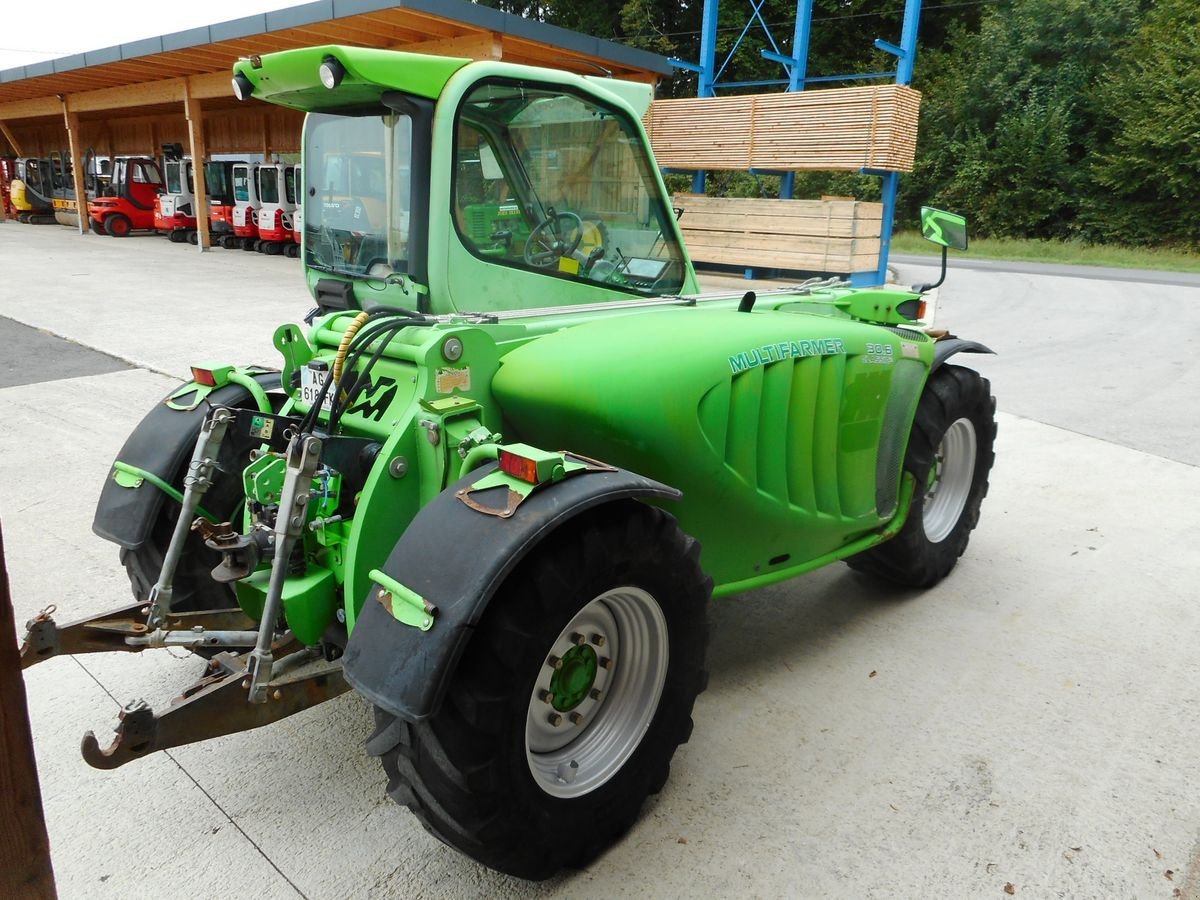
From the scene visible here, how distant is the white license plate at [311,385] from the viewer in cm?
296

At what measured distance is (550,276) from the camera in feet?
10.8

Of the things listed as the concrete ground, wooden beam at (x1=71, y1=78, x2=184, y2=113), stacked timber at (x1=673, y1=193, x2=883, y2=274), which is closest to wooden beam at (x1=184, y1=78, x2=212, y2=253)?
wooden beam at (x1=71, y1=78, x2=184, y2=113)

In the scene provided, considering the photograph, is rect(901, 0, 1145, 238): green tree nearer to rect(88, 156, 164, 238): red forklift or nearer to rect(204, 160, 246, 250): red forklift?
rect(204, 160, 246, 250): red forklift

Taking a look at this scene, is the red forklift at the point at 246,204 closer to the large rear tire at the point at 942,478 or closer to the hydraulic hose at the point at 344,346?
the large rear tire at the point at 942,478

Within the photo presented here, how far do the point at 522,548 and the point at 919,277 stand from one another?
17.4 metres

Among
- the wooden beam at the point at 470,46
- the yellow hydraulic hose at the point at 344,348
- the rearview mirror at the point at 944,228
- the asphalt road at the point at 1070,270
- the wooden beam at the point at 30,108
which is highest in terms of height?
the wooden beam at the point at 470,46

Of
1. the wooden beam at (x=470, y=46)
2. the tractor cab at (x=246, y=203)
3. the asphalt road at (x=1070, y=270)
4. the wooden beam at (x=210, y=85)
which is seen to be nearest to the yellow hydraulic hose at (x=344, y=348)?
the wooden beam at (x=470, y=46)

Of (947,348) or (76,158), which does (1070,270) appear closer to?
(947,348)

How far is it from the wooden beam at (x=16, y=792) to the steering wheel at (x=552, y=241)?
7.24ft

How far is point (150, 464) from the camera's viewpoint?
3.16 meters

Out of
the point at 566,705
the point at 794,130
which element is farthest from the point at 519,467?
the point at 794,130

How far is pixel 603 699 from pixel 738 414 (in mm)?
999

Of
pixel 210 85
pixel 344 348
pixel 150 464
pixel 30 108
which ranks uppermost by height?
pixel 210 85

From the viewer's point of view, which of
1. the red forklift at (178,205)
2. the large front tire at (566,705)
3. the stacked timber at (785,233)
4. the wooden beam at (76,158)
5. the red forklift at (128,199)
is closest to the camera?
the large front tire at (566,705)
